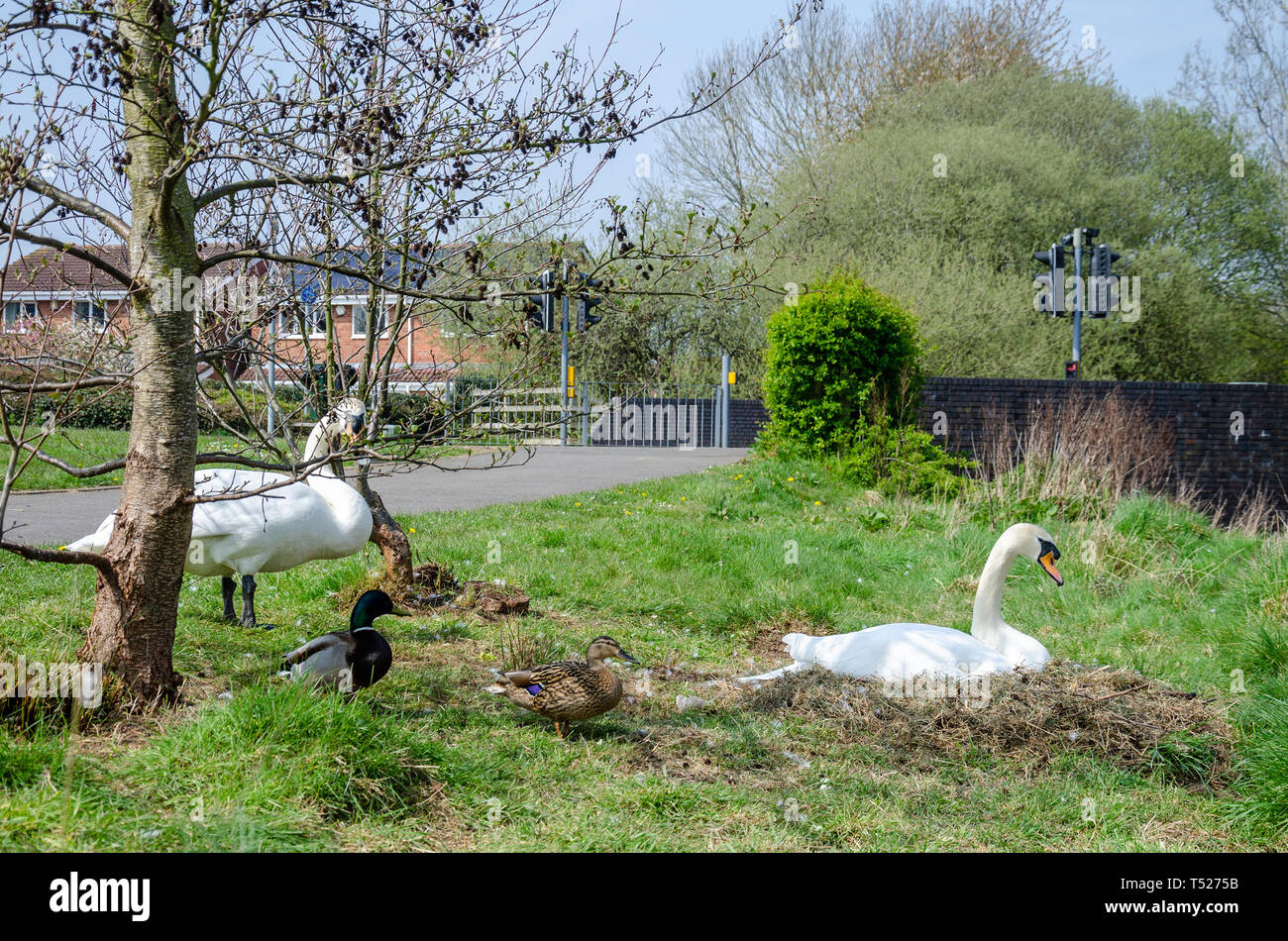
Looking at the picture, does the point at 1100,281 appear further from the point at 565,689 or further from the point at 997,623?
the point at 565,689

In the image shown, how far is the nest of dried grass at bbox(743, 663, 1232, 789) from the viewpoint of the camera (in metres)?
4.48

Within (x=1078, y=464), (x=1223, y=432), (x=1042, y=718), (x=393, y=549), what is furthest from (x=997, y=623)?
(x=1223, y=432)

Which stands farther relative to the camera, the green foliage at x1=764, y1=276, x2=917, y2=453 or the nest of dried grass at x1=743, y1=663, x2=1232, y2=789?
the green foliage at x1=764, y1=276, x2=917, y2=453

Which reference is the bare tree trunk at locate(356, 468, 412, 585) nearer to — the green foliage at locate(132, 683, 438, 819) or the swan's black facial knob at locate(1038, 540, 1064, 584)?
the green foliage at locate(132, 683, 438, 819)

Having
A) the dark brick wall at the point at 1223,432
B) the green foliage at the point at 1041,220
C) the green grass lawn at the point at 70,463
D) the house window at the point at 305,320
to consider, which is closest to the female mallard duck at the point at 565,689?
the house window at the point at 305,320

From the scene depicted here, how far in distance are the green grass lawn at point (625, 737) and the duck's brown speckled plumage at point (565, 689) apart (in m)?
0.15

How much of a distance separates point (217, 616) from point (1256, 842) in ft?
18.0

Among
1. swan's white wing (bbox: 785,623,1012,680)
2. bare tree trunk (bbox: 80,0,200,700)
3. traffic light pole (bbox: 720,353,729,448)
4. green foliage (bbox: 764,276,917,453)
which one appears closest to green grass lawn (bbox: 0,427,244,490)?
bare tree trunk (bbox: 80,0,200,700)

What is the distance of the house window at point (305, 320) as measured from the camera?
Answer: 506 centimetres

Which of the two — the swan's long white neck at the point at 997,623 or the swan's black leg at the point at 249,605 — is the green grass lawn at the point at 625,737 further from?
the swan's long white neck at the point at 997,623

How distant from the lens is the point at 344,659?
14.2ft

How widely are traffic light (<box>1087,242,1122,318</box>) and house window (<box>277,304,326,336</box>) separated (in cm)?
1780

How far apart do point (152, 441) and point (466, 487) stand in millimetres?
10283
